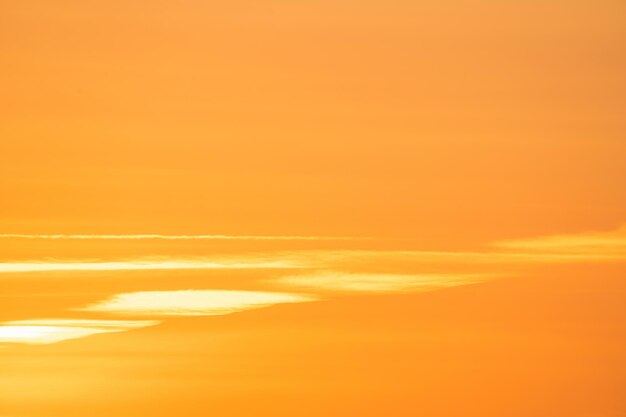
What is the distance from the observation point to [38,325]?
35.2m
